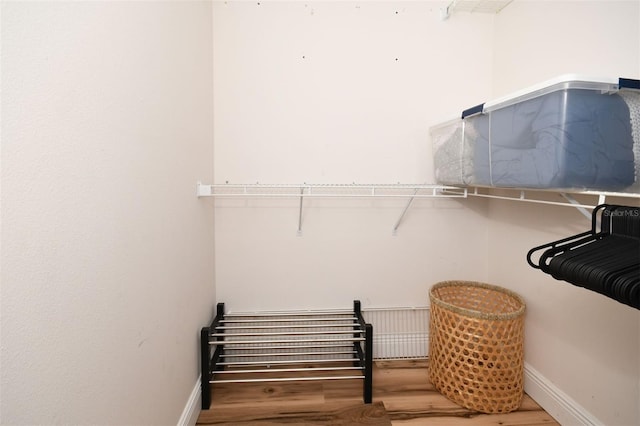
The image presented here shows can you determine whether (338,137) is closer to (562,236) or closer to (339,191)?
(339,191)

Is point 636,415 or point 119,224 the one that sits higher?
point 119,224

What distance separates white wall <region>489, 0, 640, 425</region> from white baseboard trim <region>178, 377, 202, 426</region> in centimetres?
161

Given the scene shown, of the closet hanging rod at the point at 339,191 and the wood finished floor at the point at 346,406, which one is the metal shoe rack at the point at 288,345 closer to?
the wood finished floor at the point at 346,406

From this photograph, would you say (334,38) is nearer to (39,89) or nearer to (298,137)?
(298,137)

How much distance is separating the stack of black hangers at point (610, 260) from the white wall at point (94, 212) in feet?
3.82

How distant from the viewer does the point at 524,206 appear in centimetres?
151

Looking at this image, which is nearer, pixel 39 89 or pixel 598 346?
pixel 39 89

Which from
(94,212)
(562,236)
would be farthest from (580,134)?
(94,212)

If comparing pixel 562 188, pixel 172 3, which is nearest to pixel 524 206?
pixel 562 188

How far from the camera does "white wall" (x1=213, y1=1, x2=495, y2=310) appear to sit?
1.64 meters

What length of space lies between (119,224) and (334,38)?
4.83 feet

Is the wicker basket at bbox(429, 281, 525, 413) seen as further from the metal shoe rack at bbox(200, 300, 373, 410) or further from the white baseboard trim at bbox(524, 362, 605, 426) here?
the metal shoe rack at bbox(200, 300, 373, 410)

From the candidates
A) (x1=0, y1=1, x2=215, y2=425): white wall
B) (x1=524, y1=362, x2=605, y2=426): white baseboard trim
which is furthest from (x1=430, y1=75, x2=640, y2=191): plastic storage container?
(x1=0, y1=1, x2=215, y2=425): white wall

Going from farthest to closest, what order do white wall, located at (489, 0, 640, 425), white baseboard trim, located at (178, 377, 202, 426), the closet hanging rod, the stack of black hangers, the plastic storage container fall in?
the closet hanging rod → white baseboard trim, located at (178, 377, 202, 426) → white wall, located at (489, 0, 640, 425) → the plastic storage container → the stack of black hangers
